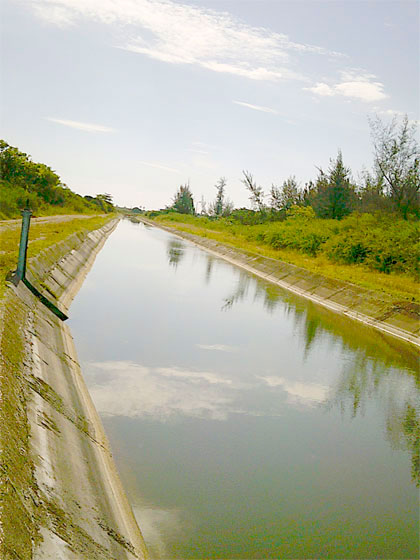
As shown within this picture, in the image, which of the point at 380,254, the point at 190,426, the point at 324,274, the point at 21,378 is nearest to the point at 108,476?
the point at 21,378

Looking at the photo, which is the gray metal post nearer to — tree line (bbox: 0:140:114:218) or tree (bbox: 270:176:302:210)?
tree line (bbox: 0:140:114:218)

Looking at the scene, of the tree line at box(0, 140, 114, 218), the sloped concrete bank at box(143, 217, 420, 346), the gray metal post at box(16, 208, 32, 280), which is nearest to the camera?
the gray metal post at box(16, 208, 32, 280)

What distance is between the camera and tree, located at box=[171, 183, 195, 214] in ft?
352

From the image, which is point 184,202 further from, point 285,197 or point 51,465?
point 51,465

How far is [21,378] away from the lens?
5629mm

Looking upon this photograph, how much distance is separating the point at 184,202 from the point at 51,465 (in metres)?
104

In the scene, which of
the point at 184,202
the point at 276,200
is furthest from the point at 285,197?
the point at 184,202

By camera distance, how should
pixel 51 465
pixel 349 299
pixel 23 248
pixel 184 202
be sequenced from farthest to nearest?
pixel 184 202 → pixel 349 299 → pixel 23 248 → pixel 51 465

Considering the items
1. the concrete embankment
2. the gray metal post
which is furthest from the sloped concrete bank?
the concrete embankment

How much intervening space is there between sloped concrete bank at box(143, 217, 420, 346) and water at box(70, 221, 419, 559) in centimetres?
82

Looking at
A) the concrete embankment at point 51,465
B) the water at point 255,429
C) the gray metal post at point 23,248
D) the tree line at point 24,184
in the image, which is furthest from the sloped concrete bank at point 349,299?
the tree line at point 24,184

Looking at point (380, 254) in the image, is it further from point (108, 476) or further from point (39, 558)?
point (39, 558)

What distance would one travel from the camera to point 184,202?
108m

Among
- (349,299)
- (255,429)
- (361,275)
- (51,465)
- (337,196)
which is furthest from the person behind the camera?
(337,196)
